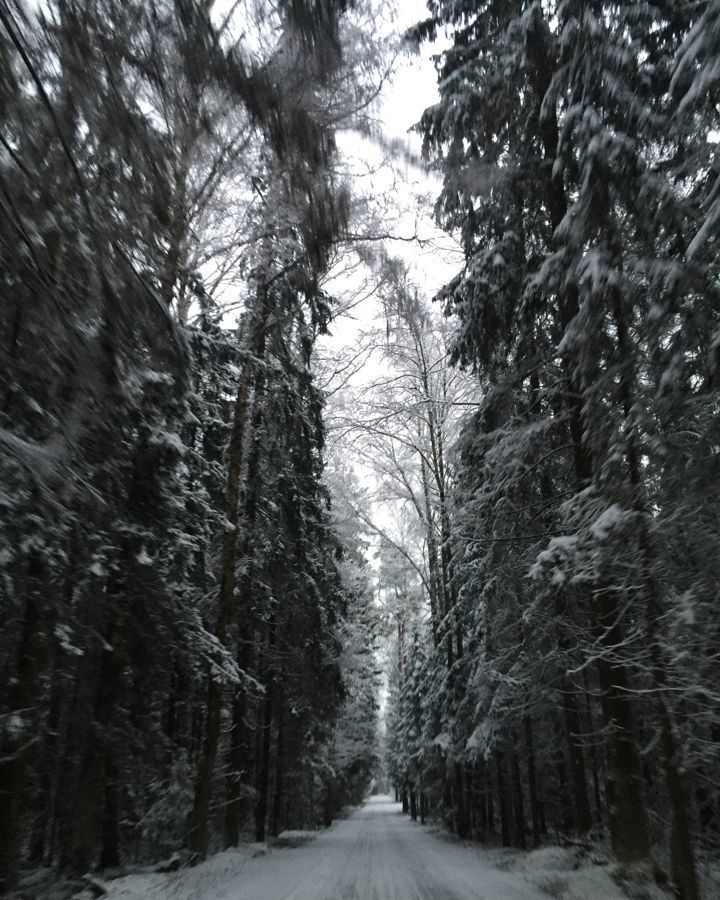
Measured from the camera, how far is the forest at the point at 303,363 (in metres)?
3.91

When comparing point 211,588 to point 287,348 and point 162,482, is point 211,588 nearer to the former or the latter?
point 287,348

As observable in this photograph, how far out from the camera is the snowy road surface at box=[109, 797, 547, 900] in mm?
8141

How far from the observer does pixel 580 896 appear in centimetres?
737

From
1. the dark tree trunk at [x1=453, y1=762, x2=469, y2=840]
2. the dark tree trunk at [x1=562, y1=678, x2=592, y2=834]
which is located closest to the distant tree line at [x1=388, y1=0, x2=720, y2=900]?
the dark tree trunk at [x1=562, y1=678, x2=592, y2=834]

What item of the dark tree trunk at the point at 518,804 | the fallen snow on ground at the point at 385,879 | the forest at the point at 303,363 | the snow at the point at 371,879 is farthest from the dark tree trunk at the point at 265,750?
the dark tree trunk at the point at 518,804

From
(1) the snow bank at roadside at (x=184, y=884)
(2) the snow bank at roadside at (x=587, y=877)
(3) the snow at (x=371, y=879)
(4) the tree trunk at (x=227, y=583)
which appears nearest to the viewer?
(2) the snow bank at roadside at (x=587, y=877)

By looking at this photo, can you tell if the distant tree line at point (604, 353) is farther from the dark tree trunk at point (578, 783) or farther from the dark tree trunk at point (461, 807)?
the dark tree trunk at point (461, 807)

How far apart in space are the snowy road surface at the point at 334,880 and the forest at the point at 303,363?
121 centimetres

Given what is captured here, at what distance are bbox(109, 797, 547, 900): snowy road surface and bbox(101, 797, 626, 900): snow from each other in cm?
1

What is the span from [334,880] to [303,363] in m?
10.3

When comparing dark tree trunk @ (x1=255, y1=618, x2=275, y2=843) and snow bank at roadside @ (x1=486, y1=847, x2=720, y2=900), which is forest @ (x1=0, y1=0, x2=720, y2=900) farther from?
dark tree trunk @ (x1=255, y1=618, x2=275, y2=843)

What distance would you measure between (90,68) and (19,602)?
Answer: 4361 millimetres

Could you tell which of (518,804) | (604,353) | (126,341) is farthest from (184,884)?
(518,804)

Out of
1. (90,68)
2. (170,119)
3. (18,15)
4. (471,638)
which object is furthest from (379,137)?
(471,638)
